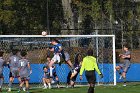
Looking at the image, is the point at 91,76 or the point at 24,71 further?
the point at 24,71

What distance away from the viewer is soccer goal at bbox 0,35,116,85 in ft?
100

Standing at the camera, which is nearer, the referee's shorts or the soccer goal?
the referee's shorts

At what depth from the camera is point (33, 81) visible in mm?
31469

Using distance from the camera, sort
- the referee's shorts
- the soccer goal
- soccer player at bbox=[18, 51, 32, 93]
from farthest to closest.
→ the soccer goal → soccer player at bbox=[18, 51, 32, 93] → the referee's shorts

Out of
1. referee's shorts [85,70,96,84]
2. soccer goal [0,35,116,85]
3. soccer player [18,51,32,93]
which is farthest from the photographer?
soccer goal [0,35,116,85]

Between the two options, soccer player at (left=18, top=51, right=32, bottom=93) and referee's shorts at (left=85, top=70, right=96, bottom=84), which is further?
soccer player at (left=18, top=51, right=32, bottom=93)

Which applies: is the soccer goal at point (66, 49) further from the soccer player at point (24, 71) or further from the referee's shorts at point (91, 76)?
the referee's shorts at point (91, 76)

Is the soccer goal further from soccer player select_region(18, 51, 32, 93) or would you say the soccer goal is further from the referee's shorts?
the referee's shorts

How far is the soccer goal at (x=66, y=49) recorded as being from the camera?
1205 inches

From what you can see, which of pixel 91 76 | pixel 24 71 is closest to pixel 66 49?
pixel 24 71

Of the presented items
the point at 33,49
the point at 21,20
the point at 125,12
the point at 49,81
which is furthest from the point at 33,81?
the point at 125,12

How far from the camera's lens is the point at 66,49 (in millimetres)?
32875

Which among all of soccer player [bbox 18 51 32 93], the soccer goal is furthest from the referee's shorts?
the soccer goal

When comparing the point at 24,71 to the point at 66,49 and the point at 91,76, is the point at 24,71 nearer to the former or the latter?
the point at 91,76
